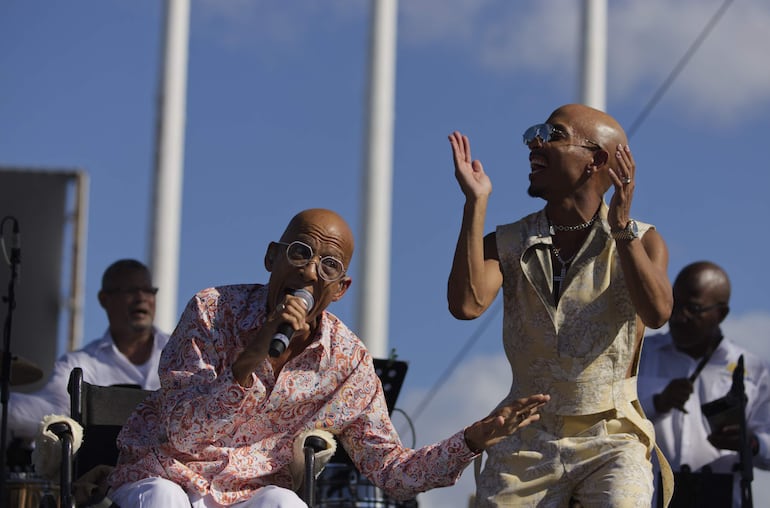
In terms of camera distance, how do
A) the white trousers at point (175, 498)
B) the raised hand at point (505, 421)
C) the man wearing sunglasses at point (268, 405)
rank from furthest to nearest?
the man wearing sunglasses at point (268, 405), the white trousers at point (175, 498), the raised hand at point (505, 421)

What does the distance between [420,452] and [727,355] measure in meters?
3.65

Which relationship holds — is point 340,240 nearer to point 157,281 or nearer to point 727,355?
point 727,355

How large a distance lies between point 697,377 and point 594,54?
391 centimetres

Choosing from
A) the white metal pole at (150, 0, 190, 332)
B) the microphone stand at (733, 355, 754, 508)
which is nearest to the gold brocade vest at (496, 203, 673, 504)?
the microphone stand at (733, 355, 754, 508)

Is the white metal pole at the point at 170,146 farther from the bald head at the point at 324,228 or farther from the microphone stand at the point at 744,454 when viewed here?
the bald head at the point at 324,228

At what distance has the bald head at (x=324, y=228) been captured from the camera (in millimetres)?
4875

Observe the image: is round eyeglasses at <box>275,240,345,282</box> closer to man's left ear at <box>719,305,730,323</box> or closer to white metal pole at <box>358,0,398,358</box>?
man's left ear at <box>719,305,730,323</box>

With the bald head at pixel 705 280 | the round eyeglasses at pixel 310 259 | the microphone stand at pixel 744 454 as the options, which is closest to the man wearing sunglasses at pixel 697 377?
the bald head at pixel 705 280

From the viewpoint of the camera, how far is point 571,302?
4742 mm

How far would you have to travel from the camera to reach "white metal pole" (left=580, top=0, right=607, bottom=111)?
10867 millimetres

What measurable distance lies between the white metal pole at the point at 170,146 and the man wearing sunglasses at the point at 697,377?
13.3ft

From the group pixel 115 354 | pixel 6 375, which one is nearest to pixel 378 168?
pixel 115 354

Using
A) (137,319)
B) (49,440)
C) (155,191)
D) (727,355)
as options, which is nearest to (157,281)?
(155,191)

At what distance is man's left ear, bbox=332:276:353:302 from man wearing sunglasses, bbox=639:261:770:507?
3143 mm
